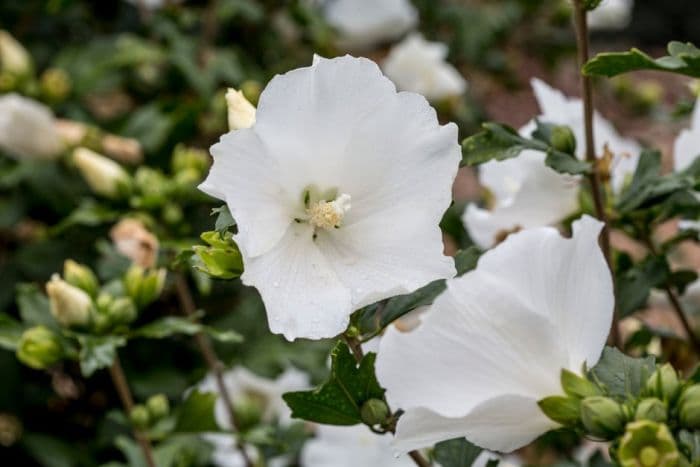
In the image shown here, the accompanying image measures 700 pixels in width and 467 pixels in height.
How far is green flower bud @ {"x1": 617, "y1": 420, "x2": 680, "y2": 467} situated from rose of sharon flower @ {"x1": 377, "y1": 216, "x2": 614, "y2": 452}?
0.23ft

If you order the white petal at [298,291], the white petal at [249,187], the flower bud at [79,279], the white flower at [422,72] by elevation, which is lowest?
the white flower at [422,72]

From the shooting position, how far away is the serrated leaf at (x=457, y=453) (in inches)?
28.5

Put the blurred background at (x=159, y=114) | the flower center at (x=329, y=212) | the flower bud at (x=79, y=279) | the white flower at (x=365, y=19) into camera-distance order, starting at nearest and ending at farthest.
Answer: the flower center at (x=329, y=212) < the flower bud at (x=79, y=279) < the blurred background at (x=159, y=114) < the white flower at (x=365, y=19)

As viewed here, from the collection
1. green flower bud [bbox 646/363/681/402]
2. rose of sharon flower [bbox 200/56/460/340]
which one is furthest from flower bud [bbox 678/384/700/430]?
rose of sharon flower [bbox 200/56/460/340]

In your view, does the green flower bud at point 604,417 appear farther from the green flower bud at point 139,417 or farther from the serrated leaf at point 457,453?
the green flower bud at point 139,417

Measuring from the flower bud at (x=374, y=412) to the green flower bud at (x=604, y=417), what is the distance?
16 centimetres

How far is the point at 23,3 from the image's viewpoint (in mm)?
1876

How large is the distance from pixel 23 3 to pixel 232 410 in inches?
41.5

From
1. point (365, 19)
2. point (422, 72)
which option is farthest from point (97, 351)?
point (365, 19)

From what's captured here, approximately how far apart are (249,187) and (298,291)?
0.22 ft

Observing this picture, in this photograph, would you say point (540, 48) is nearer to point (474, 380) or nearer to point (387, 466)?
point (387, 466)

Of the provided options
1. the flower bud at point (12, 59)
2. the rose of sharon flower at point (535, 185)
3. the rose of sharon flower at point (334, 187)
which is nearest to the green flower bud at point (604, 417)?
the rose of sharon flower at point (334, 187)

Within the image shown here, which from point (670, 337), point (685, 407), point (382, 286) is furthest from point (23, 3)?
point (685, 407)

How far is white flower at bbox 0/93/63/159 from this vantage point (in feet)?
4.92
